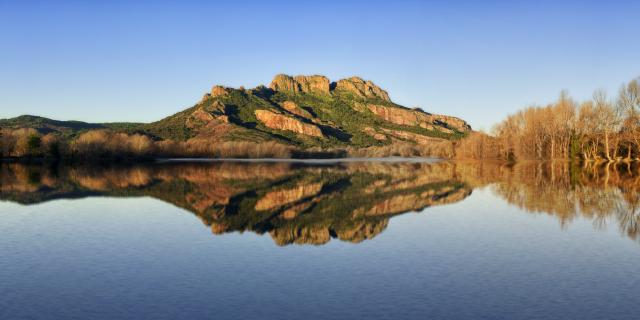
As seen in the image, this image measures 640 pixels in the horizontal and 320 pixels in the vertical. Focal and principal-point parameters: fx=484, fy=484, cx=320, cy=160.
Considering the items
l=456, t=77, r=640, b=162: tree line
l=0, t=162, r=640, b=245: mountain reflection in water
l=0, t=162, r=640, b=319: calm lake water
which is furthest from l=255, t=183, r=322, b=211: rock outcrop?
l=456, t=77, r=640, b=162: tree line

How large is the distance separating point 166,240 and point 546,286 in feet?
54.0

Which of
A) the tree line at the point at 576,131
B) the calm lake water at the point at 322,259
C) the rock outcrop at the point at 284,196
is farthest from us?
the tree line at the point at 576,131

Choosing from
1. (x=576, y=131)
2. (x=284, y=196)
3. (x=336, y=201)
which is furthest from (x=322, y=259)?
(x=576, y=131)

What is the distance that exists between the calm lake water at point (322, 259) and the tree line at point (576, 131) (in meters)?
69.8

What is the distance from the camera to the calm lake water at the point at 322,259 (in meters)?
13.1

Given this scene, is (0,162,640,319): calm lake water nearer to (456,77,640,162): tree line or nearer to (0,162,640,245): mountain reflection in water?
(0,162,640,245): mountain reflection in water

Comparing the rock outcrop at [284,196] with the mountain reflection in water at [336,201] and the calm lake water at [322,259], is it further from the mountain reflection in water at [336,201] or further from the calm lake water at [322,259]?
the calm lake water at [322,259]

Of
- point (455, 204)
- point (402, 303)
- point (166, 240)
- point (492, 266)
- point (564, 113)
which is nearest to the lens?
point (402, 303)

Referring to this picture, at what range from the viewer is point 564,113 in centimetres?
10406

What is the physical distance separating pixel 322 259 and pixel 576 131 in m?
103

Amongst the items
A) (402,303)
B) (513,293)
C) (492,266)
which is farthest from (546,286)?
(402,303)

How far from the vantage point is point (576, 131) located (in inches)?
4139

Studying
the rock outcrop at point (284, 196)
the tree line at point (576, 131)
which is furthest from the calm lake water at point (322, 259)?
the tree line at point (576, 131)

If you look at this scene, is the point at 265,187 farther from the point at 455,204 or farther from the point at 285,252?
the point at 285,252
